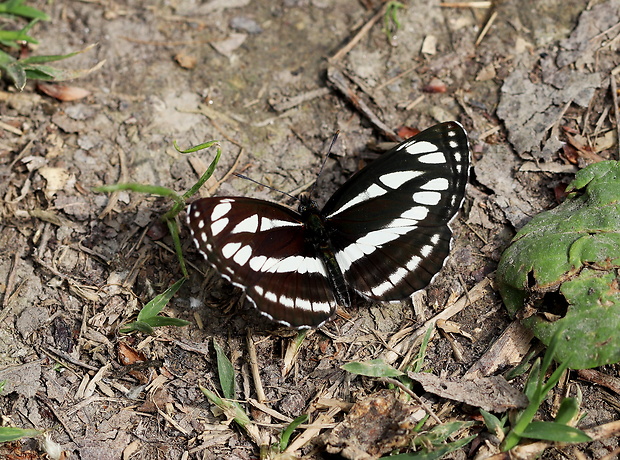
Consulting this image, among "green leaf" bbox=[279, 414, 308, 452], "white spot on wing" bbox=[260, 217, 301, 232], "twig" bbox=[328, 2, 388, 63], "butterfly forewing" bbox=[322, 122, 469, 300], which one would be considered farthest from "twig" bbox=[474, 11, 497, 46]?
"green leaf" bbox=[279, 414, 308, 452]

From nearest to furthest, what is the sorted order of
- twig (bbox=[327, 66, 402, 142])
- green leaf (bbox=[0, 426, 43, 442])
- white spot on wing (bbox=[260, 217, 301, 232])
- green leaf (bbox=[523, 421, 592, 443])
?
green leaf (bbox=[523, 421, 592, 443]) < green leaf (bbox=[0, 426, 43, 442]) < white spot on wing (bbox=[260, 217, 301, 232]) < twig (bbox=[327, 66, 402, 142])

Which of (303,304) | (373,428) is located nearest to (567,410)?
(373,428)

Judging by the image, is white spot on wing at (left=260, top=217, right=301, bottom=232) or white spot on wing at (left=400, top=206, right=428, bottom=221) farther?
white spot on wing at (left=400, top=206, right=428, bottom=221)

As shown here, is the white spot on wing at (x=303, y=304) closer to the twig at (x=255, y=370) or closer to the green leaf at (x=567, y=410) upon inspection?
the twig at (x=255, y=370)

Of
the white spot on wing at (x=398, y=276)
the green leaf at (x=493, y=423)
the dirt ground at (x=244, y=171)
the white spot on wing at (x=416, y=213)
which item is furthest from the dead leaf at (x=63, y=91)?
the green leaf at (x=493, y=423)

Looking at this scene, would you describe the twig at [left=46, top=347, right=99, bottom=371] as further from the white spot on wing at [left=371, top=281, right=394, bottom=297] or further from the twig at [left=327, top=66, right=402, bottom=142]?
the twig at [left=327, top=66, right=402, bottom=142]

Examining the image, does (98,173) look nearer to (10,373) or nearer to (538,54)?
(10,373)

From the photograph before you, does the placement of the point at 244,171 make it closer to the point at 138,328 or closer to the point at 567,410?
the point at 138,328
